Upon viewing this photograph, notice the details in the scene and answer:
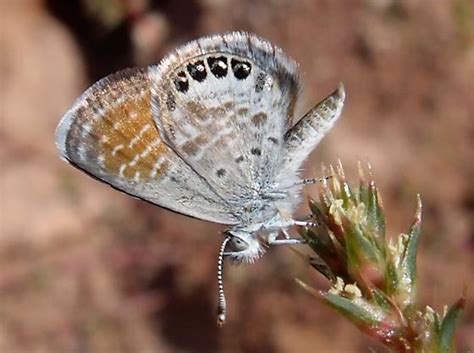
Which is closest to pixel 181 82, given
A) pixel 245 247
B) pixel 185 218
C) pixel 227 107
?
pixel 227 107

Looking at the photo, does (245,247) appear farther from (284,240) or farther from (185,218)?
(185,218)

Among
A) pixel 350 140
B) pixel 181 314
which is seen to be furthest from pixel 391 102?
pixel 181 314

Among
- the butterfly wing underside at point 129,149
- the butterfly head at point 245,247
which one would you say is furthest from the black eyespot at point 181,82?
the butterfly head at point 245,247

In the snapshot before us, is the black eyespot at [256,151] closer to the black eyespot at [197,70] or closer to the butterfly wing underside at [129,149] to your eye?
the butterfly wing underside at [129,149]

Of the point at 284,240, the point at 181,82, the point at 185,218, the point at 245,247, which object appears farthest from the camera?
the point at 185,218

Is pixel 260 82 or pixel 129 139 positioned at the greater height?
pixel 260 82

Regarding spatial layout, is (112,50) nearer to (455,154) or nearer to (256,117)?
(455,154)

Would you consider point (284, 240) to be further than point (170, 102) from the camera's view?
No
